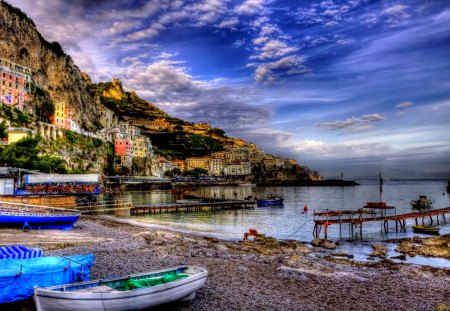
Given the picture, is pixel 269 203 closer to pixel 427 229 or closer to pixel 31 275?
pixel 427 229

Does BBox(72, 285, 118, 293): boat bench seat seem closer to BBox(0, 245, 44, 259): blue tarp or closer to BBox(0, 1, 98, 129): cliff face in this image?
BBox(0, 245, 44, 259): blue tarp

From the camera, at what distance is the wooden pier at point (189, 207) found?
201 feet

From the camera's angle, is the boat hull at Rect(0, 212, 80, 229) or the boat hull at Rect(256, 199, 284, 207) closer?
the boat hull at Rect(0, 212, 80, 229)

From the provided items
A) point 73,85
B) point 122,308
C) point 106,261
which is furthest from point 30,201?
point 73,85

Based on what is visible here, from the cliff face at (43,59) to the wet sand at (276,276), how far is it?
102 meters

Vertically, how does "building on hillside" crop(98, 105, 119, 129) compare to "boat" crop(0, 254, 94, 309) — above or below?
above

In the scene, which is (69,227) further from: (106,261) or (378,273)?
(378,273)

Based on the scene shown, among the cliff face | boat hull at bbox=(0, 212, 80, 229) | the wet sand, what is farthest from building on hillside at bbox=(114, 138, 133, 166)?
the wet sand

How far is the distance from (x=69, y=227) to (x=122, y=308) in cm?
2378

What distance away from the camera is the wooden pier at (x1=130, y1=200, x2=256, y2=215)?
6127 cm

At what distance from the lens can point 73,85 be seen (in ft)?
465

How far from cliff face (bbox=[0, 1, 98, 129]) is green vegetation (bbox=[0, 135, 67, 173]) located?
157 feet

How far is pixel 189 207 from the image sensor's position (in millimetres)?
67688

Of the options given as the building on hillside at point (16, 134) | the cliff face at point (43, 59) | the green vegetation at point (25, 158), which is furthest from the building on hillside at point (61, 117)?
the green vegetation at point (25, 158)
